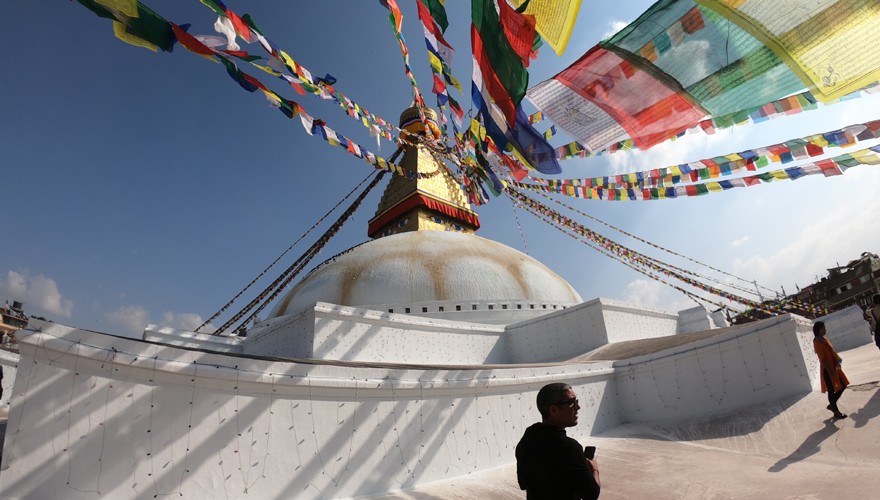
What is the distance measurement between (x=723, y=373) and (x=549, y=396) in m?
6.02

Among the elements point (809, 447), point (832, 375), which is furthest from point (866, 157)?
point (809, 447)

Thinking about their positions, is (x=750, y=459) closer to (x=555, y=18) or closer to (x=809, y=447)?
(x=809, y=447)

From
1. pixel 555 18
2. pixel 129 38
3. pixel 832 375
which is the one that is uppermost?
pixel 129 38

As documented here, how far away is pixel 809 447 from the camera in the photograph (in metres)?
4.25

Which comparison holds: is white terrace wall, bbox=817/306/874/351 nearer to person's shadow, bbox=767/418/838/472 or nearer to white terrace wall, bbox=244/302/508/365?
person's shadow, bbox=767/418/838/472

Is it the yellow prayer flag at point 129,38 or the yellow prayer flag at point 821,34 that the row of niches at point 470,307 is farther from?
the yellow prayer flag at point 821,34

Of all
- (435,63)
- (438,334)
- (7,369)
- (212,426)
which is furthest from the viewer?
(7,369)

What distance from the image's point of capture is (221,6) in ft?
15.0

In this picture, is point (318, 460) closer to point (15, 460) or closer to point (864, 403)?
point (15, 460)

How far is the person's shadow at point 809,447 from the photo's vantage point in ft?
13.1

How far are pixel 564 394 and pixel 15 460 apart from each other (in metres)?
3.48

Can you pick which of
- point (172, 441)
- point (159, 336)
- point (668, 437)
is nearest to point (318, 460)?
point (172, 441)

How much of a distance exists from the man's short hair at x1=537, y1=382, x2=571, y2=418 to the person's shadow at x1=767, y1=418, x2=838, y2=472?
11.7 feet

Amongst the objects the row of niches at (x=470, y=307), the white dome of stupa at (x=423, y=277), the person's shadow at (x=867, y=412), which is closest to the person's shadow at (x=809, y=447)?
the person's shadow at (x=867, y=412)
